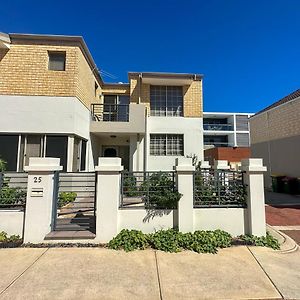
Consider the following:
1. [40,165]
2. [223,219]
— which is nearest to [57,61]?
[40,165]

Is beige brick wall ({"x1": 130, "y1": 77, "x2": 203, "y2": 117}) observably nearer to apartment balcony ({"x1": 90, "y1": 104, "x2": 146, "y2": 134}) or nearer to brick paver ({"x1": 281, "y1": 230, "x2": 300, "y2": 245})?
apartment balcony ({"x1": 90, "y1": 104, "x2": 146, "y2": 134})

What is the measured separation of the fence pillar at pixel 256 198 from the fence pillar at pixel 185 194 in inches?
60.7

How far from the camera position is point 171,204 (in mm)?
5945

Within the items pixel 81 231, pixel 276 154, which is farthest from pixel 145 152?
pixel 276 154

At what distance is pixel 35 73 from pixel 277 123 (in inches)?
647

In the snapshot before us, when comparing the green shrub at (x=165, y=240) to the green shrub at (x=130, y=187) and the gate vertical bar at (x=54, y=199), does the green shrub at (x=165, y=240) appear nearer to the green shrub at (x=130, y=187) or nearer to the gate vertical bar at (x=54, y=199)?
the green shrub at (x=130, y=187)

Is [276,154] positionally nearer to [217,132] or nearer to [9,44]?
[9,44]

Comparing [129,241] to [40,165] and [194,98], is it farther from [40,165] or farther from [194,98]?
[194,98]

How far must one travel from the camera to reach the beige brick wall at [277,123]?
49.7 feet

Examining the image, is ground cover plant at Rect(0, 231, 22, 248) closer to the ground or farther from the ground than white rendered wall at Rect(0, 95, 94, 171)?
closer to the ground

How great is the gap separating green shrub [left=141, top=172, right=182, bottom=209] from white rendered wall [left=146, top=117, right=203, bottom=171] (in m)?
7.18

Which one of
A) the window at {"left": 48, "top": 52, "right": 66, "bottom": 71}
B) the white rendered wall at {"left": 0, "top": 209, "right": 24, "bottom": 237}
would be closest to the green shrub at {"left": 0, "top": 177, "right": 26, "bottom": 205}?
the white rendered wall at {"left": 0, "top": 209, "right": 24, "bottom": 237}

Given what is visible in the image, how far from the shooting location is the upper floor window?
14055 millimetres

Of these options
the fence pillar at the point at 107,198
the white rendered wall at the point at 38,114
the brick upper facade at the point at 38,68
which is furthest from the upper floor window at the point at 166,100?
the fence pillar at the point at 107,198
